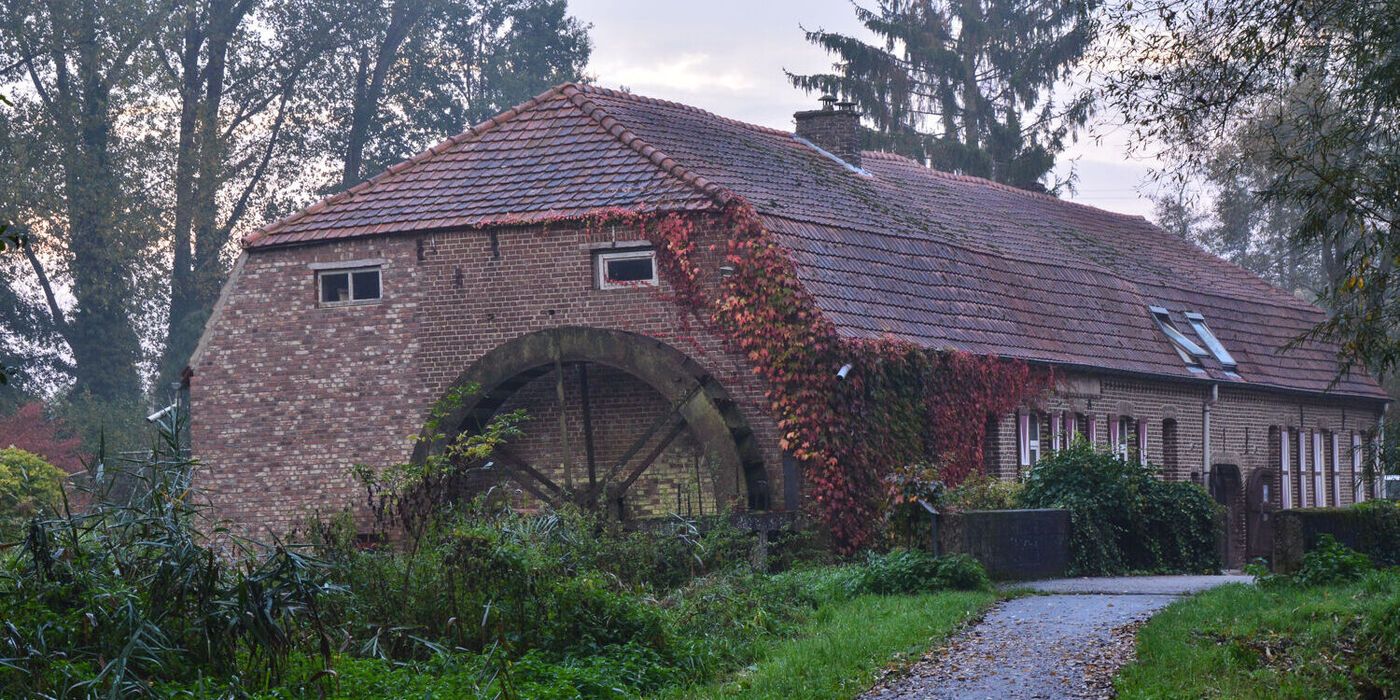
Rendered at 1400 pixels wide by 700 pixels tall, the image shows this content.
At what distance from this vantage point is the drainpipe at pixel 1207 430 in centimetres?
2662

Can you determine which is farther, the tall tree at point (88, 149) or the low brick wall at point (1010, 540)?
the tall tree at point (88, 149)

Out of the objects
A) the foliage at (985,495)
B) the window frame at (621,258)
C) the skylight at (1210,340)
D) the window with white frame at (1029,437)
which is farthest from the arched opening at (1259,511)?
the window frame at (621,258)

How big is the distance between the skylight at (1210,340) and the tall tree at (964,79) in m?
12.7

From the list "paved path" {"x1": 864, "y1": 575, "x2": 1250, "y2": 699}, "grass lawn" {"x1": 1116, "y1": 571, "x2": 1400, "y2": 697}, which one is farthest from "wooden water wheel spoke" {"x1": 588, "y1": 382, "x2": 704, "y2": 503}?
"grass lawn" {"x1": 1116, "y1": 571, "x2": 1400, "y2": 697}

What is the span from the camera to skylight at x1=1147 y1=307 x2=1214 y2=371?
87.6 feet

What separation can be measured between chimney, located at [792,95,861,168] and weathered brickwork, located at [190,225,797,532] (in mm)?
7916

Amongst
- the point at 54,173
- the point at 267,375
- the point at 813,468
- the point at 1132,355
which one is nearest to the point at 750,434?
the point at 813,468

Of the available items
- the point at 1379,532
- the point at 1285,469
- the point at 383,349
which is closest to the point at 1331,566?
the point at 1379,532

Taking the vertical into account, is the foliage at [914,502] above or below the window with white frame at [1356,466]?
above

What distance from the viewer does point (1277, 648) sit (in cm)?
1059

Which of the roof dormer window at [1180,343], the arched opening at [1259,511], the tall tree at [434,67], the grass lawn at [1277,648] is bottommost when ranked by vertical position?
the arched opening at [1259,511]

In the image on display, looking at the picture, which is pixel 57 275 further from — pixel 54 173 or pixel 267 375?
pixel 267 375

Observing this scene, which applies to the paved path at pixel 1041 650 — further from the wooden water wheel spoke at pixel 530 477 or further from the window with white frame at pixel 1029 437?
the window with white frame at pixel 1029 437

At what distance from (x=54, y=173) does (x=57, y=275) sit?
2.75m
